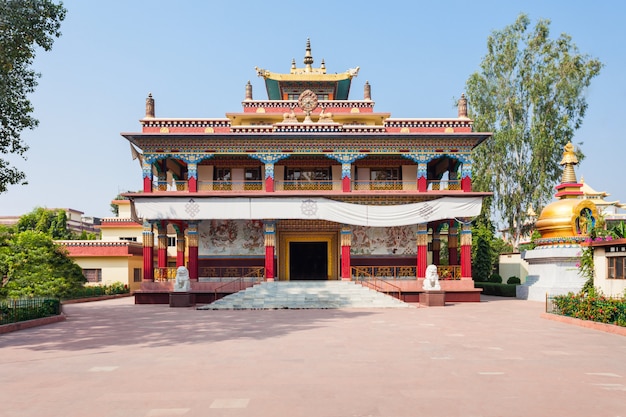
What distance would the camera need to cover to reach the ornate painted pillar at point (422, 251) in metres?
24.7

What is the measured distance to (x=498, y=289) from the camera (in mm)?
30016

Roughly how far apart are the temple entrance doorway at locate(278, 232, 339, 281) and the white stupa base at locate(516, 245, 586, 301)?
428 inches

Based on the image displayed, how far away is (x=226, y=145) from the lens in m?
25.4

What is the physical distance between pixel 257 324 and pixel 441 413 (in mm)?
10234

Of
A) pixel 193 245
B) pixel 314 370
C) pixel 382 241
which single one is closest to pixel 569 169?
pixel 382 241

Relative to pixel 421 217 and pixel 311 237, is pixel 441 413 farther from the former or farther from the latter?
pixel 311 237

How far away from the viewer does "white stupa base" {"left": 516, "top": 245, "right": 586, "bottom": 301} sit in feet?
80.2

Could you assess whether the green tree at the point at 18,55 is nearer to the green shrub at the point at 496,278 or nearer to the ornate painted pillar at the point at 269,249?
the ornate painted pillar at the point at 269,249

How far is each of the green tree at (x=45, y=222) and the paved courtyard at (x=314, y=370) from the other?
31.8 meters

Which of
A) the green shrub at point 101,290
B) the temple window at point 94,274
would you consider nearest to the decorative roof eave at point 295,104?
the green shrub at point 101,290

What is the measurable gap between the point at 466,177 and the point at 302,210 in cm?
891

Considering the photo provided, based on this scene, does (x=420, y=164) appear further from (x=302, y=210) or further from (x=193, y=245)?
(x=193, y=245)

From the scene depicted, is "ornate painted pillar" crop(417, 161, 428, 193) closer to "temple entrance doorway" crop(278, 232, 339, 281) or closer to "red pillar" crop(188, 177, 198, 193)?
"temple entrance doorway" crop(278, 232, 339, 281)

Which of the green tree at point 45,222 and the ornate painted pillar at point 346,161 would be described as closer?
the ornate painted pillar at point 346,161
